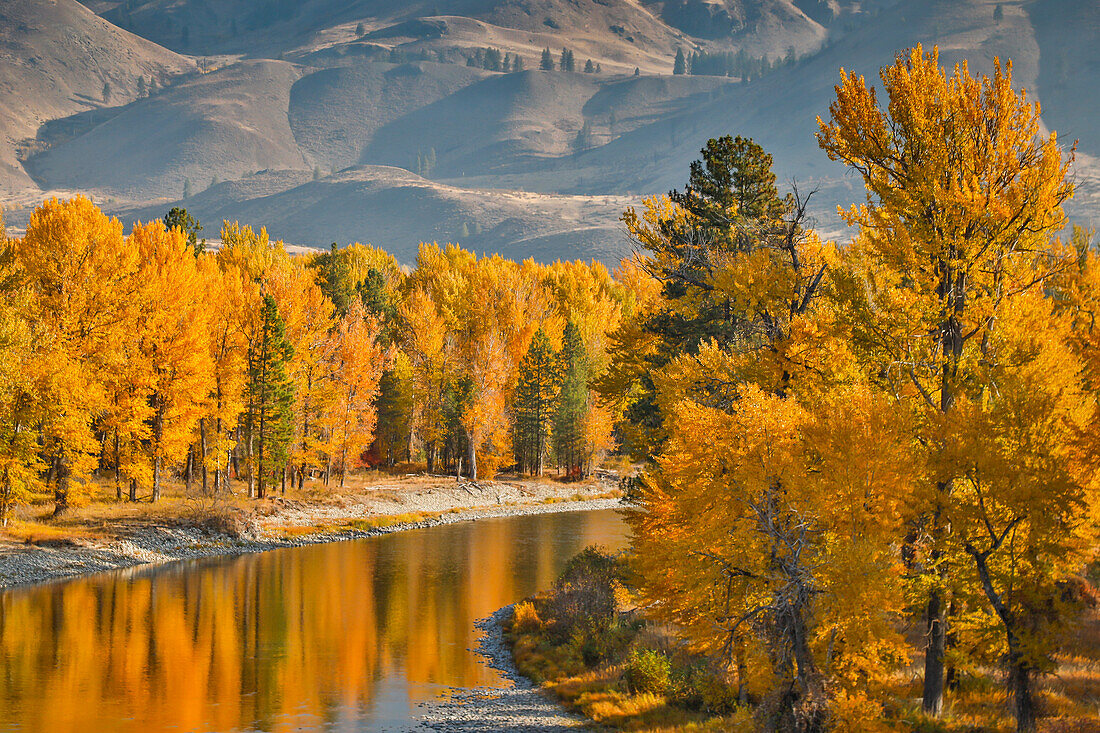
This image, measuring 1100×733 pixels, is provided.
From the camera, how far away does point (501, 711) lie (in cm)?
2189

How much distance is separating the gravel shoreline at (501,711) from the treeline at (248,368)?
2250cm

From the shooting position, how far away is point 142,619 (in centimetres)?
3023

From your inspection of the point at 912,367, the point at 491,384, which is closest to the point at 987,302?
→ the point at 912,367

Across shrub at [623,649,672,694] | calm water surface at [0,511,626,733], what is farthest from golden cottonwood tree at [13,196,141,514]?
shrub at [623,649,672,694]

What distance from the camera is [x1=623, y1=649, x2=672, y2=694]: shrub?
21500 mm

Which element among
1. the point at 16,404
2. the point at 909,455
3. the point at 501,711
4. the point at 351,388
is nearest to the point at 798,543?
the point at 909,455

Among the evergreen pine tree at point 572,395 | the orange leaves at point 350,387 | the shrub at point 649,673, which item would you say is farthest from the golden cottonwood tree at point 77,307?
the evergreen pine tree at point 572,395

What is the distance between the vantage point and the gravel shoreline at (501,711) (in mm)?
20641

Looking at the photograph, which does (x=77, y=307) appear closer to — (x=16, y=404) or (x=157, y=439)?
(x=16, y=404)

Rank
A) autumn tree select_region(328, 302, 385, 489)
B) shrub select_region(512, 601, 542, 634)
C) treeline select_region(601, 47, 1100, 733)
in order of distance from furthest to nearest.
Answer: autumn tree select_region(328, 302, 385, 489)
shrub select_region(512, 601, 542, 634)
treeline select_region(601, 47, 1100, 733)

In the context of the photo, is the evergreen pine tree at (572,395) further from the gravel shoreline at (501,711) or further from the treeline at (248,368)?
the gravel shoreline at (501,711)

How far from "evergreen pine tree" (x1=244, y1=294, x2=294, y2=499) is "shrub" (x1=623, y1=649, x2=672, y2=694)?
31601mm

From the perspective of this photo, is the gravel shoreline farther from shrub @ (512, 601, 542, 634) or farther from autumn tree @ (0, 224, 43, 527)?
autumn tree @ (0, 224, 43, 527)

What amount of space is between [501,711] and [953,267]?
1428 cm
